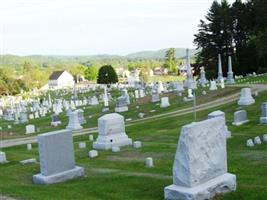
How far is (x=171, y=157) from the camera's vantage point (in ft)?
52.5

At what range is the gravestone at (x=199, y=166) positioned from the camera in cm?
983

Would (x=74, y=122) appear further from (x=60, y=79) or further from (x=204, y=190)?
(x=60, y=79)

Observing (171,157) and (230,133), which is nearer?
(171,157)

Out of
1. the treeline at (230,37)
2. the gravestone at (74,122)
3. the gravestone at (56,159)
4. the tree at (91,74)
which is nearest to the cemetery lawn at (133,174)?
the gravestone at (56,159)

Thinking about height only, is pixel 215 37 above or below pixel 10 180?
above

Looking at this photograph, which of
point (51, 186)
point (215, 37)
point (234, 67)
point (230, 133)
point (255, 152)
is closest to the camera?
point (51, 186)

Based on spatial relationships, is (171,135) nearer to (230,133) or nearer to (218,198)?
(230,133)

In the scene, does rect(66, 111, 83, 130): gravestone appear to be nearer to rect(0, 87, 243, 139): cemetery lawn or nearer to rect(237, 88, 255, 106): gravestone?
rect(0, 87, 243, 139): cemetery lawn

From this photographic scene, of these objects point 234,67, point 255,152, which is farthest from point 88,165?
point 234,67

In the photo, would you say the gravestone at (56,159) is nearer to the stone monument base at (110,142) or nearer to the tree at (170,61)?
the stone monument base at (110,142)

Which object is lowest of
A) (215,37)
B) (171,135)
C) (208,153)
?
(171,135)

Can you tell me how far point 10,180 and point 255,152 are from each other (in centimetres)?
861

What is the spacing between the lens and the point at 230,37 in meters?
72.3

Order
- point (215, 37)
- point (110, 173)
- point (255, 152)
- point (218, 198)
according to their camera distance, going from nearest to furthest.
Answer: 1. point (218, 198)
2. point (110, 173)
3. point (255, 152)
4. point (215, 37)
